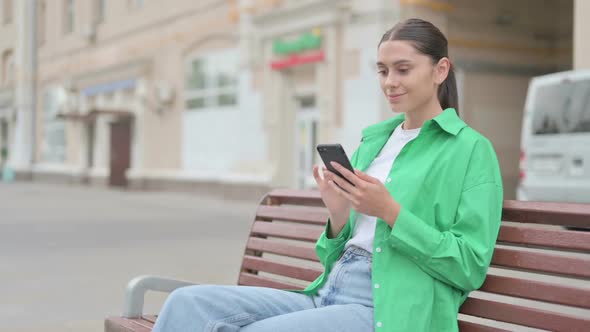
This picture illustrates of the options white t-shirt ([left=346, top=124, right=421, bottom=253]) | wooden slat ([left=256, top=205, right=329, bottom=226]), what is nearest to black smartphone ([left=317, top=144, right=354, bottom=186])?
white t-shirt ([left=346, top=124, right=421, bottom=253])

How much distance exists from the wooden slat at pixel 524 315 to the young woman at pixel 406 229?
0.06 meters

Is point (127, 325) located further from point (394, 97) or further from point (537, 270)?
point (537, 270)

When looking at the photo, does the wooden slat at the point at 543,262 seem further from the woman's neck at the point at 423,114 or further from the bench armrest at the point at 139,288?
the bench armrest at the point at 139,288

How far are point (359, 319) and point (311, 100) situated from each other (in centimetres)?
1682

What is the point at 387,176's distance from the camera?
2572mm

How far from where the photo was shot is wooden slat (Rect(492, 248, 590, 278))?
2287mm

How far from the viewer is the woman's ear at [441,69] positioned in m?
2.56

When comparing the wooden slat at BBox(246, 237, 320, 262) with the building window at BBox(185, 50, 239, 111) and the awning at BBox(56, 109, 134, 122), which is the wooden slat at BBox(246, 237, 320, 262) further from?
the awning at BBox(56, 109, 134, 122)

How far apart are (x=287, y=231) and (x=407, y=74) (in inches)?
→ 45.0

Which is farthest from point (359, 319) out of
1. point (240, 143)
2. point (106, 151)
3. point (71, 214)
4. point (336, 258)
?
point (106, 151)

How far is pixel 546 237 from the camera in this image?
2.41 metres

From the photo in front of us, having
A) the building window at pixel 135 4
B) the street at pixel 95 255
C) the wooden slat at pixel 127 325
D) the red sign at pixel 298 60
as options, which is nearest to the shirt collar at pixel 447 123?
the wooden slat at pixel 127 325

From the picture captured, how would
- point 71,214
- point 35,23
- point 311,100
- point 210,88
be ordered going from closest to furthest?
1. point 71,214
2. point 311,100
3. point 210,88
4. point 35,23

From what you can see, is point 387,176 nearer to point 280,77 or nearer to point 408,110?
point 408,110
